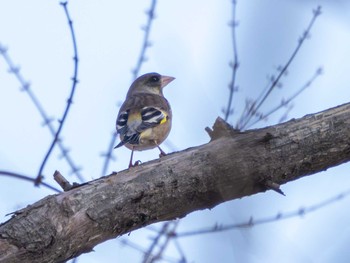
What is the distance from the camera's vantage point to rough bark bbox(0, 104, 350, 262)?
362 centimetres

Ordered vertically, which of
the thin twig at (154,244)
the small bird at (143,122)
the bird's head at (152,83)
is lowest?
the thin twig at (154,244)

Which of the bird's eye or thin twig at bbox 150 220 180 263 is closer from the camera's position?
thin twig at bbox 150 220 180 263

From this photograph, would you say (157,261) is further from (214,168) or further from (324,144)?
(324,144)

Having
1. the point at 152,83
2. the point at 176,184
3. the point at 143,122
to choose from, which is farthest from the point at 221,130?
the point at 152,83

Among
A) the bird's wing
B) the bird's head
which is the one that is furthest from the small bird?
the bird's head

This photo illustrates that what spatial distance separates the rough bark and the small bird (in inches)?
51.4

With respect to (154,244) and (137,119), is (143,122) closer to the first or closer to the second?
(137,119)

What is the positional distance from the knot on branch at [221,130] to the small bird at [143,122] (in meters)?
1.25

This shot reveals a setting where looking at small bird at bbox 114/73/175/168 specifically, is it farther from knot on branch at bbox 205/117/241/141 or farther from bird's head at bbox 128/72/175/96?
knot on branch at bbox 205/117/241/141

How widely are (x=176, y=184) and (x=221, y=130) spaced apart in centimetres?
44

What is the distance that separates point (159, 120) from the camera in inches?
252

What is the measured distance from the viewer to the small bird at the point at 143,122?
6078mm

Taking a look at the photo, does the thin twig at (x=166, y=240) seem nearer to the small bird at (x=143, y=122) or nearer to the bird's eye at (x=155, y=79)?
the small bird at (x=143, y=122)

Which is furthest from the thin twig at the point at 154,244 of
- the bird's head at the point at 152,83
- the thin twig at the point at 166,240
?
the bird's head at the point at 152,83
